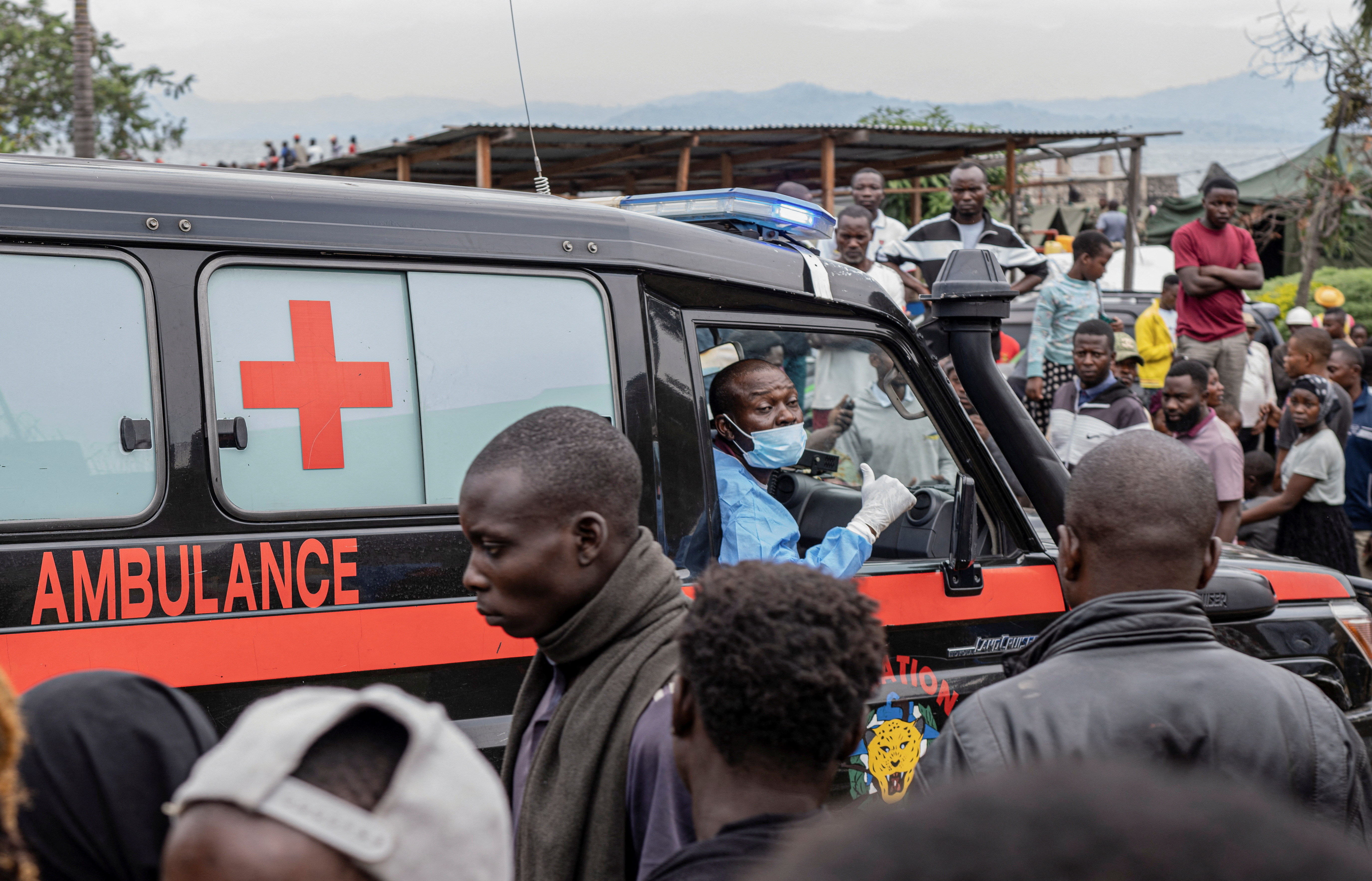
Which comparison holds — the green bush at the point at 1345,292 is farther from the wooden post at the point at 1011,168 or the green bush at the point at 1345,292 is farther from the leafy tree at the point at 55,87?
the leafy tree at the point at 55,87

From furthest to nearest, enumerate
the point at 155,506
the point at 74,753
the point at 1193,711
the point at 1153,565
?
Result: the point at 155,506
the point at 1153,565
the point at 1193,711
the point at 74,753

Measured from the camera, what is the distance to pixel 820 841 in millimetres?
678

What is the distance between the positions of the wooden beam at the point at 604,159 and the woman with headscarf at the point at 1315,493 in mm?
6544

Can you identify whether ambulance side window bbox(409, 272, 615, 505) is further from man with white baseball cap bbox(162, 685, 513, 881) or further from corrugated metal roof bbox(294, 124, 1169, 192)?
corrugated metal roof bbox(294, 124, 1169, 192)

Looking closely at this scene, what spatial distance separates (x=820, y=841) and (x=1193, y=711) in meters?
1.31

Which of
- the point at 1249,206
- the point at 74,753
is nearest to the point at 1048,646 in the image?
the point at 74,753

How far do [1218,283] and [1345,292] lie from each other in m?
→ 11.5

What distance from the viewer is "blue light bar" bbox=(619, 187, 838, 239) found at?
3352mm

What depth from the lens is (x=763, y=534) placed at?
3139mm

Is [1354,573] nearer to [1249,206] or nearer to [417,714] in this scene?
[417,714]

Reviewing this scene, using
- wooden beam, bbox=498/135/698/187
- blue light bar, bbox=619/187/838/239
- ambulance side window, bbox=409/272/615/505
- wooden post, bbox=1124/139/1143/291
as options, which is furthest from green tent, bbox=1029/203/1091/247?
ambulance side window, bbox=409/272/615/505

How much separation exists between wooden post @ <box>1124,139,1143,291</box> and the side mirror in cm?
1278

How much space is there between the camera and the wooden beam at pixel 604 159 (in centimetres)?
1177

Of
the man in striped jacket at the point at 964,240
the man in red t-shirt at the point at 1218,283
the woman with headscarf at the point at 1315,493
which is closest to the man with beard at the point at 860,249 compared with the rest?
the man in striped jacket at the point at 964,240
